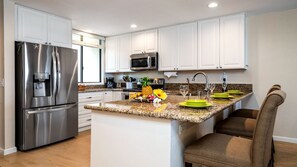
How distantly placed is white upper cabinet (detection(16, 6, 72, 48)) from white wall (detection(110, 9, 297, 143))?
138 inches

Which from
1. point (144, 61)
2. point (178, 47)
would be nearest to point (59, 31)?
point (144, 61)

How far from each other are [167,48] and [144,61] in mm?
624

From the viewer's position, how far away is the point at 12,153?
299 centimetres

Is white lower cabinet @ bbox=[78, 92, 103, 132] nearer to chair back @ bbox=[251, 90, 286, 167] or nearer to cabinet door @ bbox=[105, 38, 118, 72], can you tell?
cabinet door @ bbox=[105, 38, 118, 72]

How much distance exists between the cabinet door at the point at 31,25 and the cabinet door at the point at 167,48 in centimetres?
235

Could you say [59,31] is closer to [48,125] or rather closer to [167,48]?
[48,125]

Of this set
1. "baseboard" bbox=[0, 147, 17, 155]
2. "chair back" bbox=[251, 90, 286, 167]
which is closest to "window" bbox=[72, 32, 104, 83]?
"baseboard" bbox=[0, 147, 17, 155]

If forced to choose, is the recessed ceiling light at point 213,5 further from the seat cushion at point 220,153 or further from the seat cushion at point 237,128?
the seat cushion at point 220,153

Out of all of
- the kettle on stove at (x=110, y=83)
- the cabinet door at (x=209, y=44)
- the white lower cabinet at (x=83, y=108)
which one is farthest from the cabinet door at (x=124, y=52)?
the cabinet door at (x=209, y=44)

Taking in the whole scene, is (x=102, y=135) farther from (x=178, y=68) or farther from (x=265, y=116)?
(x=178, y=68)

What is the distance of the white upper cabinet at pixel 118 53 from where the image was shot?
5.02 m

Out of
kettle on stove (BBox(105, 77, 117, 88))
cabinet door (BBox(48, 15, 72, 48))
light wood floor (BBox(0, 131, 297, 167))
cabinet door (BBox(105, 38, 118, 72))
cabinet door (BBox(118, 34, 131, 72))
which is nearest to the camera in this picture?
light wood floor (BBox(0, 131, 297, 167))

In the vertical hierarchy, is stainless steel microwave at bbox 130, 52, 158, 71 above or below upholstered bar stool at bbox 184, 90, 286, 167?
above

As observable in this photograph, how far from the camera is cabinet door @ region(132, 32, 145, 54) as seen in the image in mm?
4750
